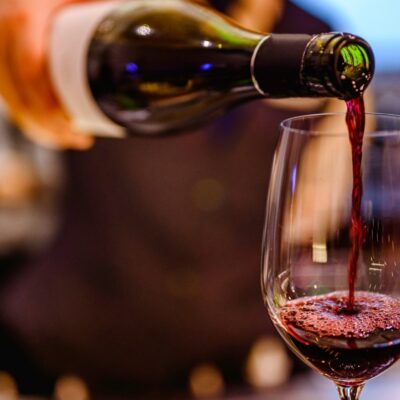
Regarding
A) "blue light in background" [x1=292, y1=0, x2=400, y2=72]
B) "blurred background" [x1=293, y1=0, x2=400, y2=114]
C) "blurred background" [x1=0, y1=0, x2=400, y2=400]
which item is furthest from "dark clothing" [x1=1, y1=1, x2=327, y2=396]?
"blue light in background" [x1=292, y1=0, x2=400, y2=72]

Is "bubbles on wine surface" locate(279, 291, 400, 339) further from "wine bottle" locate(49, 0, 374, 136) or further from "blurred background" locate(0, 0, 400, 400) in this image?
"blurred background" locate(0, 0, 400, 400)

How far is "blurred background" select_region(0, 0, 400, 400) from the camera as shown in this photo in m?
1.56

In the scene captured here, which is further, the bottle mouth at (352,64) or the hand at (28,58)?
the hand at (28,58)

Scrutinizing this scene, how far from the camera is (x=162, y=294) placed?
1605 millimetres

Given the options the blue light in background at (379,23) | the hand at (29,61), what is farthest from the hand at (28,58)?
the blue light in background at (379,23)

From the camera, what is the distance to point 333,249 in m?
0.62

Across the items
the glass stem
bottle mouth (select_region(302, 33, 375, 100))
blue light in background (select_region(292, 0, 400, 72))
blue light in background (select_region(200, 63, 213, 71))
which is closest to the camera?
bottle mouth (select_region(302, 33, 375, 100))

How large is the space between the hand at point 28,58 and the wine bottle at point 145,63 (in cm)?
2

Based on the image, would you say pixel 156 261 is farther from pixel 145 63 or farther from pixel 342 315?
pixel 342 315

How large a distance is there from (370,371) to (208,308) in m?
1.01

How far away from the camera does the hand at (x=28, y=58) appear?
33.2 inches

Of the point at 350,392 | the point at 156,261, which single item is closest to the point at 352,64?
the point at 350,392

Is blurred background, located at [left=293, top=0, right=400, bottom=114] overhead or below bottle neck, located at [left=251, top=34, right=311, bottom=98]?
below

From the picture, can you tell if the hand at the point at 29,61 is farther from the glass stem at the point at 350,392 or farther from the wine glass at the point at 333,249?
the glass stem at the point at 350,392
